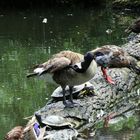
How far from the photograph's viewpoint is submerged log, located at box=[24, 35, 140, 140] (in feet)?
20.5

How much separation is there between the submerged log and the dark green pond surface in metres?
0.57

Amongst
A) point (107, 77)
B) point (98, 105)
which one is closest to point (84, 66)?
point (98, 105)

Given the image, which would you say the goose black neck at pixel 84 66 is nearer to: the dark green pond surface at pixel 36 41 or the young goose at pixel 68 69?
the young goose at pixel 68 69

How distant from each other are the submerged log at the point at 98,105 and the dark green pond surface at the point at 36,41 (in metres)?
0.57

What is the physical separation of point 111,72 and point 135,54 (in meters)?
1.29

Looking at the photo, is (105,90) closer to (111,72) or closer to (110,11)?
(111,72)

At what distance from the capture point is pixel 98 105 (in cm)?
702

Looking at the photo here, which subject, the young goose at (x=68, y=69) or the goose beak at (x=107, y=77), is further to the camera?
the goose beak at (x=107, y=77)

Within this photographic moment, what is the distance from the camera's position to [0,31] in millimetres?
14922

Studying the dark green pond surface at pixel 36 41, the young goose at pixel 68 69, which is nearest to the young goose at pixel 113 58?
the dark green pond surface at pixel 36 41

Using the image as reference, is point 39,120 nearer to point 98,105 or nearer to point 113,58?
point 98,105

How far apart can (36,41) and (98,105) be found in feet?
22.5

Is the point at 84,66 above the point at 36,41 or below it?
above

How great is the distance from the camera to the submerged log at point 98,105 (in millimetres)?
6262
